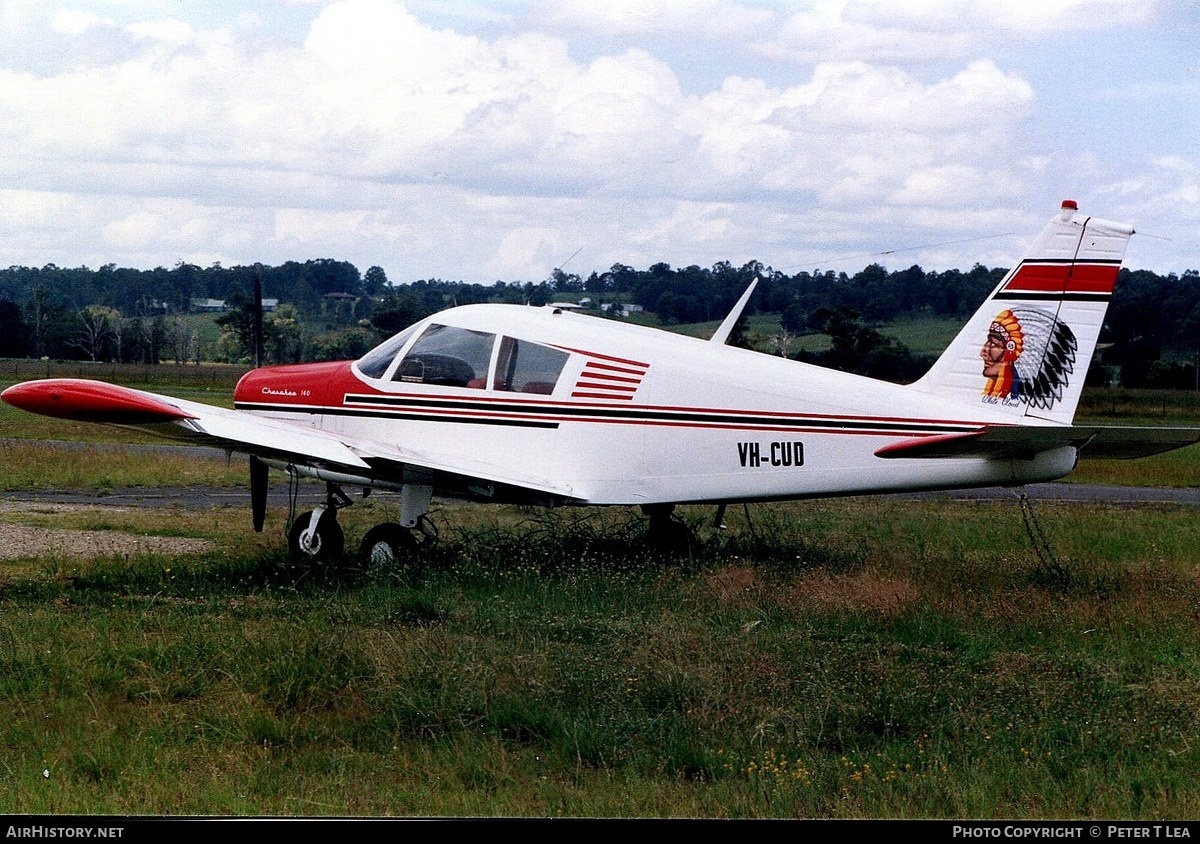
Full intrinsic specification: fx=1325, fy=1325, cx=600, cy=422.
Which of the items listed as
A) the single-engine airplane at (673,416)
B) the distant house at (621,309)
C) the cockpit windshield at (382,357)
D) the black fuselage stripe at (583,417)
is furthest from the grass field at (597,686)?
the distant house at (621,309)

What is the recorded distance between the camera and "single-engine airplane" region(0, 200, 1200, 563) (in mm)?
11359

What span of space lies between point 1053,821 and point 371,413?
873 cm

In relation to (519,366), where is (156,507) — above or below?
below

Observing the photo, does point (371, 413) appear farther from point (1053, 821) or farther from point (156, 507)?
point (1053, 821)

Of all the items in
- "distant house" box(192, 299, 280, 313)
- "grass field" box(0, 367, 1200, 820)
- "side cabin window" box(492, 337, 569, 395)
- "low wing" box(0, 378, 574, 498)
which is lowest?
"grass field" box(0, 367, 1200, 820)

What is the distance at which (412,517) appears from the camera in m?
12.4

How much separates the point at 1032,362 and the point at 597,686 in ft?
19.5

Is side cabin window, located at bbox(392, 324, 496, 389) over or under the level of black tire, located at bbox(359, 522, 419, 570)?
over

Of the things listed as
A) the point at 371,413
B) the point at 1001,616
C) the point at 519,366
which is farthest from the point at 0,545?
the point at 1001,616

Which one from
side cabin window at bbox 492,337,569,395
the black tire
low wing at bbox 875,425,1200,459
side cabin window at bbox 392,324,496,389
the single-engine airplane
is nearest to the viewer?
low wing at bbox 875,425,1200,459

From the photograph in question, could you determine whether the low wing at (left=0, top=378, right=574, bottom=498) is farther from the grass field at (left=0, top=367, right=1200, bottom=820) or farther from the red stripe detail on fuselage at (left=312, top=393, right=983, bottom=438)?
the grass field at (left=0, top=367, right=1200, bottom=820)

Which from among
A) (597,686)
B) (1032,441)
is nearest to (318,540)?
(597,686)

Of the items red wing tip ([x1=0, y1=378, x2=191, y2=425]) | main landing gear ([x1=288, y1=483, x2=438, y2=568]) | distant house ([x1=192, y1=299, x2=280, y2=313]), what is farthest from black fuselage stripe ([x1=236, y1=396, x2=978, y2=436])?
distant house ([x1=192, y1=299, x2=280, y2=313])

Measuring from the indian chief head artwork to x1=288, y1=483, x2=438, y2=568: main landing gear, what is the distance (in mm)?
5264
